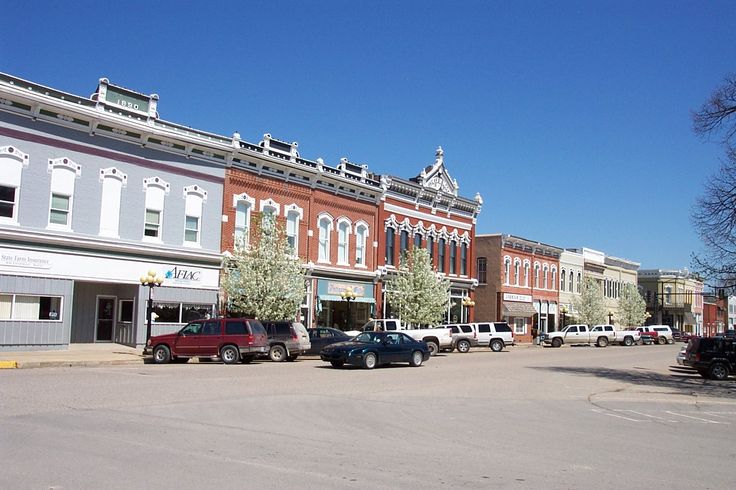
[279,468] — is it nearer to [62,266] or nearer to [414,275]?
[62,266]

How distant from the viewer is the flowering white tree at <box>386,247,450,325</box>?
42.6 metres

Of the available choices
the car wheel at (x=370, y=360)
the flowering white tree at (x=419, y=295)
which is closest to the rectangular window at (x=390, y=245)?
the flowering white tree at (x=419, y=295)

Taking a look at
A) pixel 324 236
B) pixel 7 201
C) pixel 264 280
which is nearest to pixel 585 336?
pixel 324 236

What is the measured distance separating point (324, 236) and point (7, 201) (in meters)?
18.1

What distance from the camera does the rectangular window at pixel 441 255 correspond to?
50.8 meters

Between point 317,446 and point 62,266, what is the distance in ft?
72.4

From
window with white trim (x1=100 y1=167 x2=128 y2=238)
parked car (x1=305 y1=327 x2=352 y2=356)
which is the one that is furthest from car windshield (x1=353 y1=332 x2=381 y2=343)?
window with white trim (x1=100 y1=167 x2=128 y2=238)

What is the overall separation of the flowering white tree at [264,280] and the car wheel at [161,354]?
6.50m

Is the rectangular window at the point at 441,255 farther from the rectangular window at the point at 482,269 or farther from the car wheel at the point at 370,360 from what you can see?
the car wheel at the point at 370,360

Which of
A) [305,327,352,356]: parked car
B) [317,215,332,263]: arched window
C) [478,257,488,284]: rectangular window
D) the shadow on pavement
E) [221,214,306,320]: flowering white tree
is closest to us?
the shadow on pavement

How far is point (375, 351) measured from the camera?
2656 centimetres

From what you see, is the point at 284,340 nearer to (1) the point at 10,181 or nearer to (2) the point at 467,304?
(1) the point at 10,181

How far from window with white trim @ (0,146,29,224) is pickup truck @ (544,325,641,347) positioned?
42130mm

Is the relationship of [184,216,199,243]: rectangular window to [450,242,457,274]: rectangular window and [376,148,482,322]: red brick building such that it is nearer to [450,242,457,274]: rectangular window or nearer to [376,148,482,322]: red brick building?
[376,148,482,322]: red brick building
